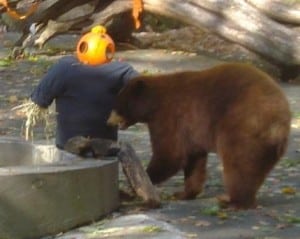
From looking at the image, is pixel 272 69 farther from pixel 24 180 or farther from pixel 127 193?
pixel 24 180

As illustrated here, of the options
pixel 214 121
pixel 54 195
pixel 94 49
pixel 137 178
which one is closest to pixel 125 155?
pixel 137 178

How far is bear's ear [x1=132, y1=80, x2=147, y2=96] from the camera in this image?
8.17 metres

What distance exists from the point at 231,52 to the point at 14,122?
6270 millimetres

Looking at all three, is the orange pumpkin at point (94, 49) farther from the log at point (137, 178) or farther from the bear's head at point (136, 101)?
the log at point (137, 178)

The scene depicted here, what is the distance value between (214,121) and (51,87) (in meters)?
1.34

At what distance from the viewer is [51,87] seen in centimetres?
804

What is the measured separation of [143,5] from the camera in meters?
16.2

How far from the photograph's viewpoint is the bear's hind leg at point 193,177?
27.6 feet

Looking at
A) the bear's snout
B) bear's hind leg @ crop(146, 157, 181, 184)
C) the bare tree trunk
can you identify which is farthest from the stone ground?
the bare tree trunk

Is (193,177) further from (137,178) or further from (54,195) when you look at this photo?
(54,195)

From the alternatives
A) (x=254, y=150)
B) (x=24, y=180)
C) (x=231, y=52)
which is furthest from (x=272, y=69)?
(x=24, y=180)

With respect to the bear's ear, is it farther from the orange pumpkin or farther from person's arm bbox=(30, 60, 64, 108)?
person's arm bbox=(30, 60, 64, 108)

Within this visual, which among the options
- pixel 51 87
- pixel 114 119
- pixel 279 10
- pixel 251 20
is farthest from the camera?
pixel 251 20

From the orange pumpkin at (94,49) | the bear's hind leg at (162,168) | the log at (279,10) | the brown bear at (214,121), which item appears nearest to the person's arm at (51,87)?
the orange pumpkin at (94,49)
